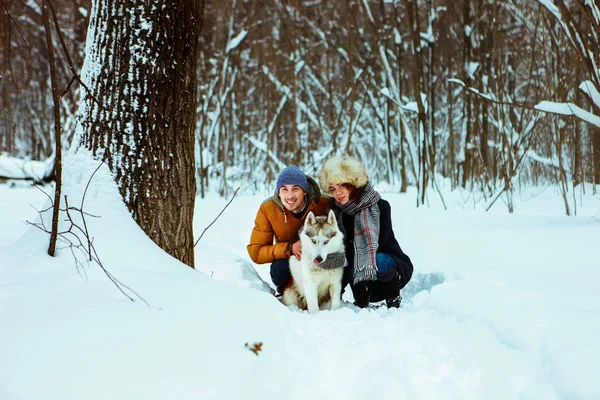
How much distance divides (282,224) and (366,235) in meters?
0.77

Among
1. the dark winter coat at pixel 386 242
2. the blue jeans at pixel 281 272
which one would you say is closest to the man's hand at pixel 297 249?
the blue jeans at pixel 281 272

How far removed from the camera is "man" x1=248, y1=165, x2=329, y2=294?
12.4 ft

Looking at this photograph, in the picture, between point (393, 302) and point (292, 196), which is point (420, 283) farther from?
point (292, 196)

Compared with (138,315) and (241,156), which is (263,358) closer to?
(138,315)

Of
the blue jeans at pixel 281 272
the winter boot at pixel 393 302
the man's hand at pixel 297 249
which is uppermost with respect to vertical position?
the man's hand at pixel 297 249

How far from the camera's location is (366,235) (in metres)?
3.65

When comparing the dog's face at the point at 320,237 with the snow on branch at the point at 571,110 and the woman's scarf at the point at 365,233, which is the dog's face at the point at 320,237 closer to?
the woman's scarf at the point at 365,233

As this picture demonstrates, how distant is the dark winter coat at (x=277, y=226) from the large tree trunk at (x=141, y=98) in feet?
3.53

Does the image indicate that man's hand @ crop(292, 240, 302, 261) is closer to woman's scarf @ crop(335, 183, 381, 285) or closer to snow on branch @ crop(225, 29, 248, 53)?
woman's scarf @ crop(335, 183, 381, 285)

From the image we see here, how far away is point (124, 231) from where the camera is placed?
270cm

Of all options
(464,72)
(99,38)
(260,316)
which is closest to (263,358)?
(260,316)

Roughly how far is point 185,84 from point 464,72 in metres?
8.41

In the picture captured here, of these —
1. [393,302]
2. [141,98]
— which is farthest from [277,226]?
[141,98]

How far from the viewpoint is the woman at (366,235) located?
12.0 ft
